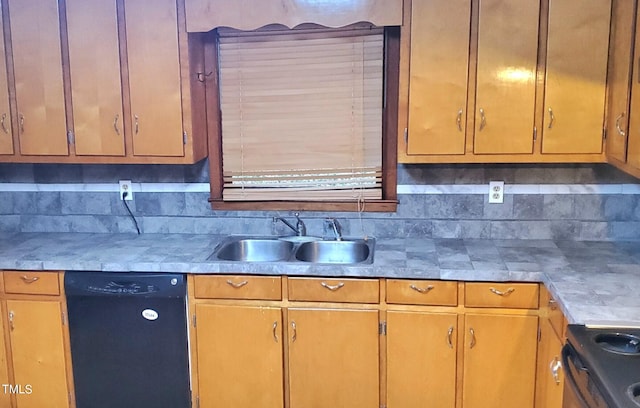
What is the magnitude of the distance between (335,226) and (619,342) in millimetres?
1514

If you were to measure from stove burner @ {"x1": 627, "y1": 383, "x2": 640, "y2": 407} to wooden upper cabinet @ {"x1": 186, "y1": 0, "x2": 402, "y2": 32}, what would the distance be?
1721 millimetres

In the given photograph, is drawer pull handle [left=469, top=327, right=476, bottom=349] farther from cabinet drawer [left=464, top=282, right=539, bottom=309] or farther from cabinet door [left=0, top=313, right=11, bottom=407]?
cabinet door [left=0, top=313, right=11, bottom=407]

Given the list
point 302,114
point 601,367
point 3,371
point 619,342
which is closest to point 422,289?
point 619,342

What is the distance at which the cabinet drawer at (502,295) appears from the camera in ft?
8.27

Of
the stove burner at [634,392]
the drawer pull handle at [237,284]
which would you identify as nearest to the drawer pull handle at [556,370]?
the stove burner at [634,392]

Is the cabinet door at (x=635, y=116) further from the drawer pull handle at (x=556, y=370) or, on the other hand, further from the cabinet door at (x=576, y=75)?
the drawer pull handle at (x=556, y=370)

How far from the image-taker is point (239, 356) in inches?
108

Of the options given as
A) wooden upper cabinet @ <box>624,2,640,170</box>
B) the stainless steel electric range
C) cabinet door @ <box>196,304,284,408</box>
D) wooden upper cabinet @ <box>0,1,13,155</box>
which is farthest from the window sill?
the stainless steel electric range

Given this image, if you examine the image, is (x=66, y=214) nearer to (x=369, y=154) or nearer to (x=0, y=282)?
(x=0, y=282)

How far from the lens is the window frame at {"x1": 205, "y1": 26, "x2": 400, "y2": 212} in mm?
2984

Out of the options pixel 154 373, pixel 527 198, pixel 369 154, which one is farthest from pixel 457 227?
pixel 154 373

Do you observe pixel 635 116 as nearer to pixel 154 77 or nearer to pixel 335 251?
pixel 335 251

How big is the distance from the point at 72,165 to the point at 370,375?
190cm

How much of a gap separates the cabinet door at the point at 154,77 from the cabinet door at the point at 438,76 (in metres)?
1.08
